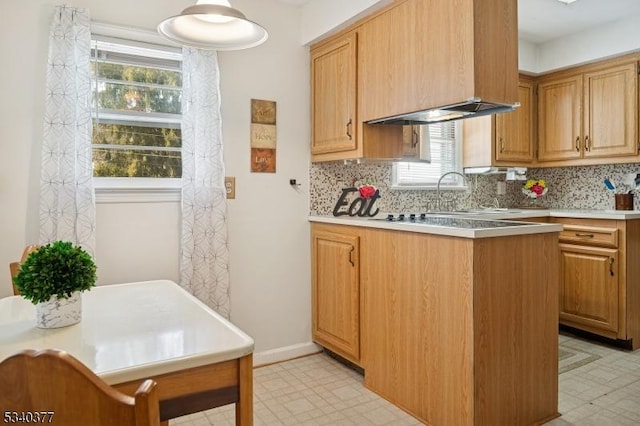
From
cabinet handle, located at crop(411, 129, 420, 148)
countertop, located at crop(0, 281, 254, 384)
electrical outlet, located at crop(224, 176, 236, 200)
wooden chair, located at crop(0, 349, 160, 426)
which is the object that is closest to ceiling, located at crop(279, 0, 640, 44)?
cabinet handle, located at crop(411, 129, 420, 148)

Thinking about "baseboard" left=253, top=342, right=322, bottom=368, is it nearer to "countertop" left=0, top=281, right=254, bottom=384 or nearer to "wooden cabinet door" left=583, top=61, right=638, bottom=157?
"countertop" left=0, top=281, right=254, bottom=384

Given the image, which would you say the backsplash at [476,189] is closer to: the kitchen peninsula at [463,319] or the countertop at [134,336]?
the kitchen peninsula at [463,319]

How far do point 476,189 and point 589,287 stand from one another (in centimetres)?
126

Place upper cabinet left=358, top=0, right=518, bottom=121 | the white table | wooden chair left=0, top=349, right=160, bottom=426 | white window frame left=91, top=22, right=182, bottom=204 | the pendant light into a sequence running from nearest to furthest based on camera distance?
wooden chair left=0, top=349, right=160, bottom=426
the white table
the pendant light
upper cabinet left=358, top=0, right=518, bottom=121
white window frame left=91, top=22, right=182, bottom=204

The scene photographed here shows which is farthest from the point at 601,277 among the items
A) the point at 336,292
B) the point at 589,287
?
the point at 336,292

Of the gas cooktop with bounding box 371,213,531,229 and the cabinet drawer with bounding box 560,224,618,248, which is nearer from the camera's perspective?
the gas cooktop with bounding box 371,213,531,229

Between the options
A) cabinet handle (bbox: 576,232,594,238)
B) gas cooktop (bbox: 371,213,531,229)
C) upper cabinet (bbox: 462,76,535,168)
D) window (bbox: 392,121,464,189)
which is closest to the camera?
gas cooktop (bbox: 371,213,531,229)

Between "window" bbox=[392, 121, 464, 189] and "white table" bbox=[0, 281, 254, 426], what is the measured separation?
256 centimetres

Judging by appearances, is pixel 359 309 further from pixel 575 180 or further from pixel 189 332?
pixel 575 180

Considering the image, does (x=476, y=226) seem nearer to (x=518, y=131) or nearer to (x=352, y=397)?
(x=352, y=397)

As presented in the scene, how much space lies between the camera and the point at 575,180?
428cm

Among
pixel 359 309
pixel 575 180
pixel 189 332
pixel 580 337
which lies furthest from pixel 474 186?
pixel 189 332

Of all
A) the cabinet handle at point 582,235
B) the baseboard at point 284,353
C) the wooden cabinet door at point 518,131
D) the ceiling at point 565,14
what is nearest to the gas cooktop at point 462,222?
the baseboard at point 284,353

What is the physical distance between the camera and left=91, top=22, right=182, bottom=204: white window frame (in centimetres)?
249
